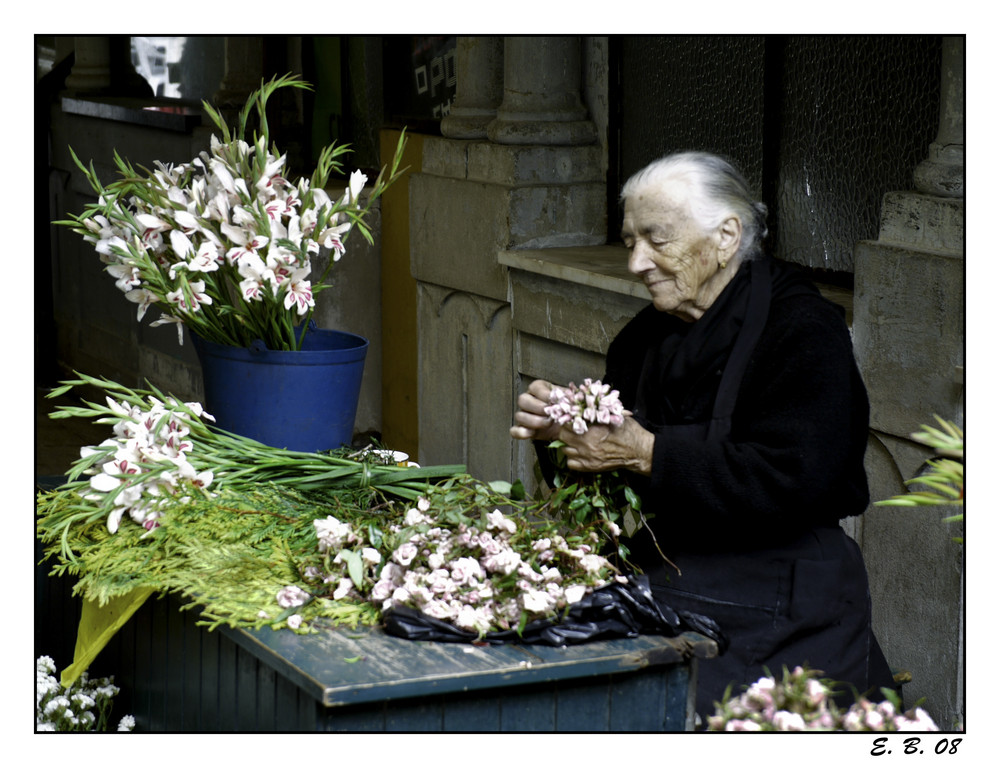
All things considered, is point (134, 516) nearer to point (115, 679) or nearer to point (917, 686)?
point (115, 679)

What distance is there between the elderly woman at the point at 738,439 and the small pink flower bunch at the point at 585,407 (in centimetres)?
5

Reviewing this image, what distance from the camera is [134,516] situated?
247 centimetres

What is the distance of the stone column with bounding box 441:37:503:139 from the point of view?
494cm

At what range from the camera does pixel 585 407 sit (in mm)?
2328

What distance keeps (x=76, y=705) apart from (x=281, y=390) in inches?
32.9

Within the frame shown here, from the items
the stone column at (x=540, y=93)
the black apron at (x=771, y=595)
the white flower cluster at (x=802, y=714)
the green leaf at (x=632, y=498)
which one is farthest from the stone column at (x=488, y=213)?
the white flower cluster at (x=802, y=714)

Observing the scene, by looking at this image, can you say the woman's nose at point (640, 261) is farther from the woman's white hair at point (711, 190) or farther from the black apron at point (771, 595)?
the black apron at point (771, 595)

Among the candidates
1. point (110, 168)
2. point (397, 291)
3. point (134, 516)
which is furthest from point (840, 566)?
point (110, 168)

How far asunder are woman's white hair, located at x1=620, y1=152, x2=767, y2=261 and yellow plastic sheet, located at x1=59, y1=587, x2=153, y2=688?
4.19 feet

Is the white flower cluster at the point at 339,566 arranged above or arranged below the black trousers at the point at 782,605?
above

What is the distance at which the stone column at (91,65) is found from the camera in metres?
7.94

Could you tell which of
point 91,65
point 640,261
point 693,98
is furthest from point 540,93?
point 91,65

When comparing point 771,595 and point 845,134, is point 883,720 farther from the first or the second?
point 845,134

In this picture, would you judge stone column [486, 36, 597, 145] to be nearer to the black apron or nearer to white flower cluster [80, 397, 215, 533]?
the black apron
